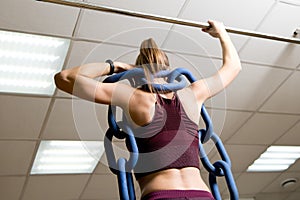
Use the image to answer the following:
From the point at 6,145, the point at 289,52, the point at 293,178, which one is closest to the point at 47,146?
the point at 6,145

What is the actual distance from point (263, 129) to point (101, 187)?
5.68 ft

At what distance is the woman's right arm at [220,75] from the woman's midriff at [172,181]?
31cm

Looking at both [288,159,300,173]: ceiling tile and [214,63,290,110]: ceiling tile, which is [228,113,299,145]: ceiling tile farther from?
[288,159,300,173]: ceiling tile

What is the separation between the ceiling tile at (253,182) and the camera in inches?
193

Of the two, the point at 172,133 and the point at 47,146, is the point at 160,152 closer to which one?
the point at 172,133

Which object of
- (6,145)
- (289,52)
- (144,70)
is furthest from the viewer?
(6,145)

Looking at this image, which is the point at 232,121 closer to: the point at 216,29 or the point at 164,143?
the point at 216,29

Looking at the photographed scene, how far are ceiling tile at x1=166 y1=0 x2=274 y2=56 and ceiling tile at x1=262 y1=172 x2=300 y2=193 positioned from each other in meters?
2.71

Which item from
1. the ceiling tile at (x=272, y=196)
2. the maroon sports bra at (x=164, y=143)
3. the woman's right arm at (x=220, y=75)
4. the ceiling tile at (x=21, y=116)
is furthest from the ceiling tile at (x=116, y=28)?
the ceiling tile at (x=272, y=196)

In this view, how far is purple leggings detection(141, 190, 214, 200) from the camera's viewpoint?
127 cm

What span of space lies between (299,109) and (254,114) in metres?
0.45

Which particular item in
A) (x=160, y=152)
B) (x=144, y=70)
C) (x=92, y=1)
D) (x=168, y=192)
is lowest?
(x=168, y=192)

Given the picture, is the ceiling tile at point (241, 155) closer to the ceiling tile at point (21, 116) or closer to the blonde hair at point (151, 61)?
the ceiling tile at point (21, 116)

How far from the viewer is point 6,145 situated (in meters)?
3.35
